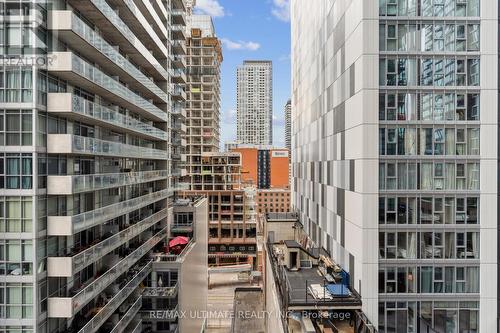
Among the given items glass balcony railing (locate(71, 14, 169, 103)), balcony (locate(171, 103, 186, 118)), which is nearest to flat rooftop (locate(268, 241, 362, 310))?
glass balcony railing (locate(71, 14, 169, 103))

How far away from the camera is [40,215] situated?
1603cm

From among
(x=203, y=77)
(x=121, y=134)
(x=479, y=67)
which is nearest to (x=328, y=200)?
(x=479, y=67)

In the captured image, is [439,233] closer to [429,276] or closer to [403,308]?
[429,276]

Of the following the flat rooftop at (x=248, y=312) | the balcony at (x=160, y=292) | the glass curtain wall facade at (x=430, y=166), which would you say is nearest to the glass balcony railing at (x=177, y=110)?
the balcony at (x=160, y=292)

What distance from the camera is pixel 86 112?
60.1 feet

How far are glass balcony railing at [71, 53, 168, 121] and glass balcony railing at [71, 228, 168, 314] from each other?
10.9 meters

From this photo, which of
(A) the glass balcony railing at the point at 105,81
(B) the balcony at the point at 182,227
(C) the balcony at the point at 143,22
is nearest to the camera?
(A) the glass balcony railing at the point at 105,81

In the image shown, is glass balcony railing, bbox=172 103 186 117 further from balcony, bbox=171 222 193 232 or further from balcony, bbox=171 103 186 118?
balcony, bbox=171 222 193 232

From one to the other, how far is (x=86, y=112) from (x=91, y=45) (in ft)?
11.6

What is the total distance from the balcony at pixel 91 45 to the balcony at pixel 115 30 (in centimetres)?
112

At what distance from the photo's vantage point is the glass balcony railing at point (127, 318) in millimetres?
22547

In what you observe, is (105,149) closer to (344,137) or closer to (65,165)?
(65,165)

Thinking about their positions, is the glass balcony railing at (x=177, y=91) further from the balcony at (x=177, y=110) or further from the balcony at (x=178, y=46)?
the balcony at (x=178, y=46)
